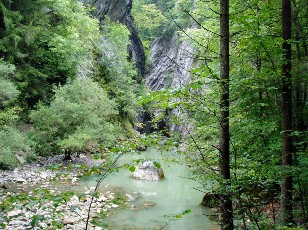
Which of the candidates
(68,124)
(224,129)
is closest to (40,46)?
(68,124)

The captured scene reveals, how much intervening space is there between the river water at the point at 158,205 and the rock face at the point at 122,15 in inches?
962

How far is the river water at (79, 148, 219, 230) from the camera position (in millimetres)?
8547

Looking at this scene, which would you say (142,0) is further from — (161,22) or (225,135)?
(225,135)

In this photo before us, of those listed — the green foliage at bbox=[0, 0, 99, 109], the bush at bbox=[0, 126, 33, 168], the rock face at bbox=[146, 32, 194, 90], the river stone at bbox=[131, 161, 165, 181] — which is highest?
the rock face at bbox=[146, 32, 194, 90]

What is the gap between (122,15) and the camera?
36844mm

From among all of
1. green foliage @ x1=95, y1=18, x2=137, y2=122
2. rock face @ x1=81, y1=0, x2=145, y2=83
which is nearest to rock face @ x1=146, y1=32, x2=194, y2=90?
rock face @ x1=81, y1=0, x2=145, y2=83

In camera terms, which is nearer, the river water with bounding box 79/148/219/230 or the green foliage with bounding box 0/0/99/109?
the river water with bounding box 79/148/219/230

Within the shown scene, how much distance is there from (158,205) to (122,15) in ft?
103

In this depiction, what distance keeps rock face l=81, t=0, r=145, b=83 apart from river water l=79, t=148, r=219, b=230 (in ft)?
80.1

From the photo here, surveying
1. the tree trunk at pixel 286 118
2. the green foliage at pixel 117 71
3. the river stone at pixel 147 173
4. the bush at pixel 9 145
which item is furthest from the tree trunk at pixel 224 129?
the green foliage at pixel 117 71

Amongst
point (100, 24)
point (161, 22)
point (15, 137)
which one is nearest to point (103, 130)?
point (15, 137)

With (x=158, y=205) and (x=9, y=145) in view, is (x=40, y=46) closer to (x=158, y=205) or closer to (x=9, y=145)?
(x=9, y=145)

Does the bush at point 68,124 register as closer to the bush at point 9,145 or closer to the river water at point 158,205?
the river water at point 158,205

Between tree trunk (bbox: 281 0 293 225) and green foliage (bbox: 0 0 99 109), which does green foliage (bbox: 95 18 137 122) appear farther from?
tree trunk (bbox: 281 0 293 225)
